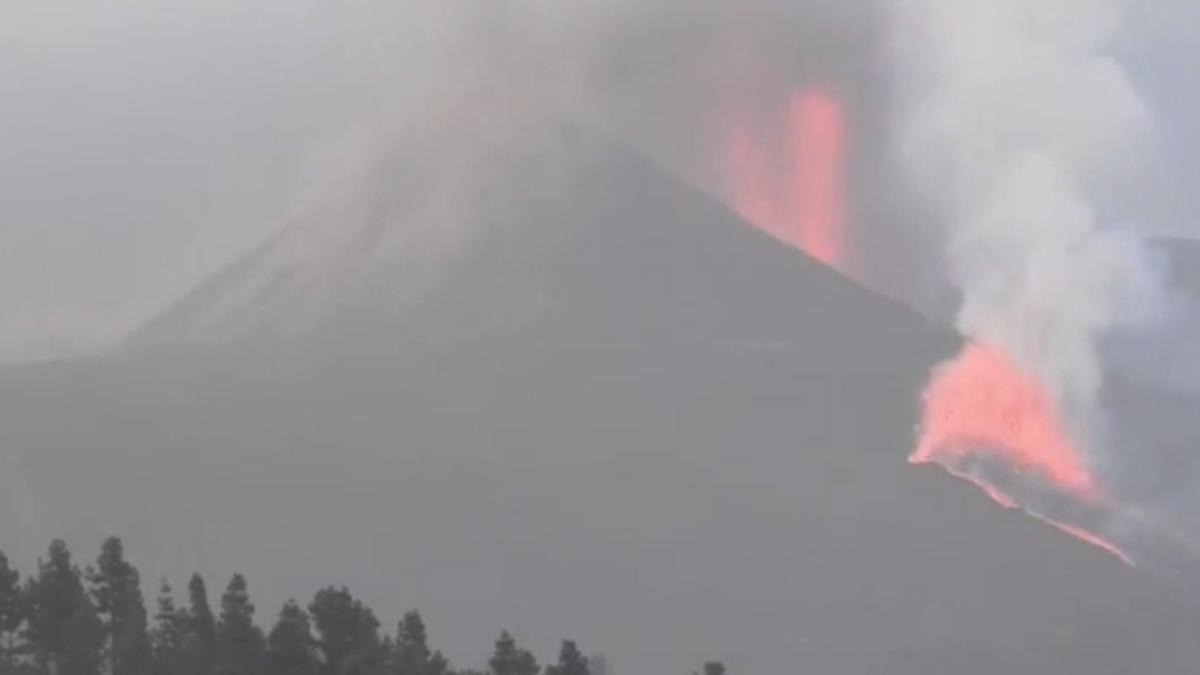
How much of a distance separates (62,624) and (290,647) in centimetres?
367

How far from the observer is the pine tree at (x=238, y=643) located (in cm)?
2725

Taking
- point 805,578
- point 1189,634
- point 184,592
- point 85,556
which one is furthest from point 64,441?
point 1189,634

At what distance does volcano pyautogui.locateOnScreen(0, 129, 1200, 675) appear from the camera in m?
80.5

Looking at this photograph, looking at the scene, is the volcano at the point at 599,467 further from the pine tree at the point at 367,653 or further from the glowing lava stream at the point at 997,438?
the pine tree at the point at 367,653

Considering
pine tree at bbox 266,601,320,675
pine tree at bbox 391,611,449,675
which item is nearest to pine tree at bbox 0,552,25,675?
pine tree at bbox 266,601,320,675

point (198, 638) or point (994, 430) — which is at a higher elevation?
point (994, 430)

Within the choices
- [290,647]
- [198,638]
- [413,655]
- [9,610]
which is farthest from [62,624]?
[413,655]

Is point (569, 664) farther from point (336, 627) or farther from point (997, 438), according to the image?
point (997, 438)

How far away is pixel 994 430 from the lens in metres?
99.5

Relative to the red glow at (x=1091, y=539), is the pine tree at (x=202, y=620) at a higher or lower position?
lower

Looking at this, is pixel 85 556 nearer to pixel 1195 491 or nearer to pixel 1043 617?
pixel 1043 617

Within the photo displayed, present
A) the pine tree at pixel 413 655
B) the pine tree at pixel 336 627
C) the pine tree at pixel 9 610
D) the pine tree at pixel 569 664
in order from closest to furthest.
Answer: the pine tree at pixel 413 655 < the pine tree at pixel 336 627 < the pine tree at pixel 569 664 < the pine tree at pixel 9 610

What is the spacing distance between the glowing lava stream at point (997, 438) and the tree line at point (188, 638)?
68.9 metres

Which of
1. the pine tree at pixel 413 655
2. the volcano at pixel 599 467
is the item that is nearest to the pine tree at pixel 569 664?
the pine tree at pixel 413 655
